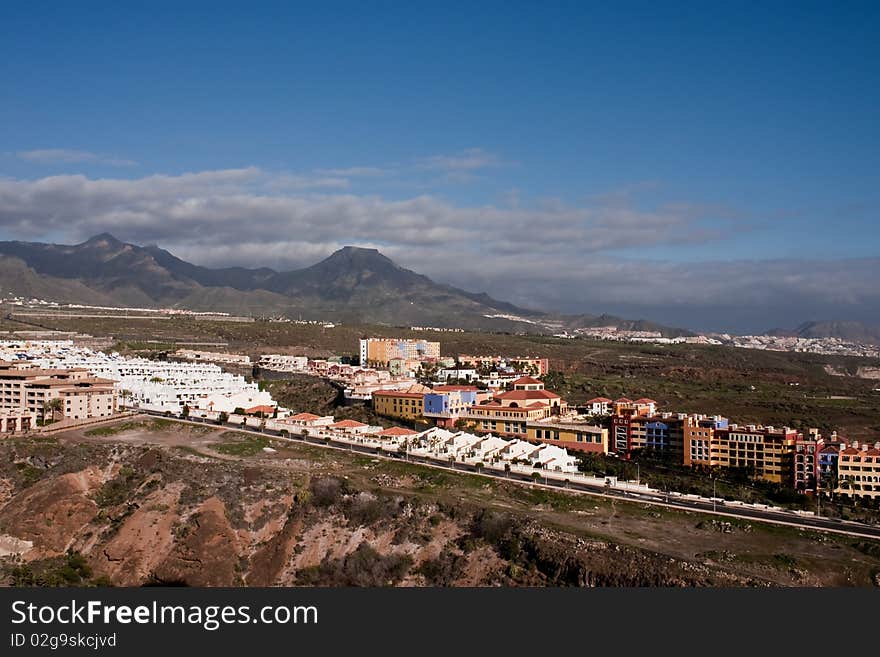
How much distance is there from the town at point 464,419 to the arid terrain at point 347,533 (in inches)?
281

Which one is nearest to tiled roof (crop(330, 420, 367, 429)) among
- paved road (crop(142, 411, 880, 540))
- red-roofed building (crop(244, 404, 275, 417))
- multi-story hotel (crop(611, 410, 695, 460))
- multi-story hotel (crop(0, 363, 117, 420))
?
paved road (crop(142, 411, 880, 540))

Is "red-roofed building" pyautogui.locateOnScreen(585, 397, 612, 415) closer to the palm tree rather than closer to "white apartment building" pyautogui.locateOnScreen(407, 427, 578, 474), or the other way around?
"white apartment building" pyautogui.locateOnScreen(407, 427, 578, 474)

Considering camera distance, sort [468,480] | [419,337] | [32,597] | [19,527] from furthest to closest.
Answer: [419,337] → [468,480] → [19,527] → [32,597]

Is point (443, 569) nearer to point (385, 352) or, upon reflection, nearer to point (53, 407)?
point (53, 407)

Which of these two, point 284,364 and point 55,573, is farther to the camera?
point 284,364

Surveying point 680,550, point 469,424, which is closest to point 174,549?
point 680,550

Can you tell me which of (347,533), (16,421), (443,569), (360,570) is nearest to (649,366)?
(16,421)

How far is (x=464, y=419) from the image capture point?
51.8 metres

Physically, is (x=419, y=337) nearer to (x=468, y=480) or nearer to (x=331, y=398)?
(x=331, y=398)

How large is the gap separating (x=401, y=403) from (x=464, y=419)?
4506 millimetres

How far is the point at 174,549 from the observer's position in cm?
2870

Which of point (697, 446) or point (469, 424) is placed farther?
point (469, 424)

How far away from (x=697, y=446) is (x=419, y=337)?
64471 mm

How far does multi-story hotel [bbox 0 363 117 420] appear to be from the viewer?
43031 mm
